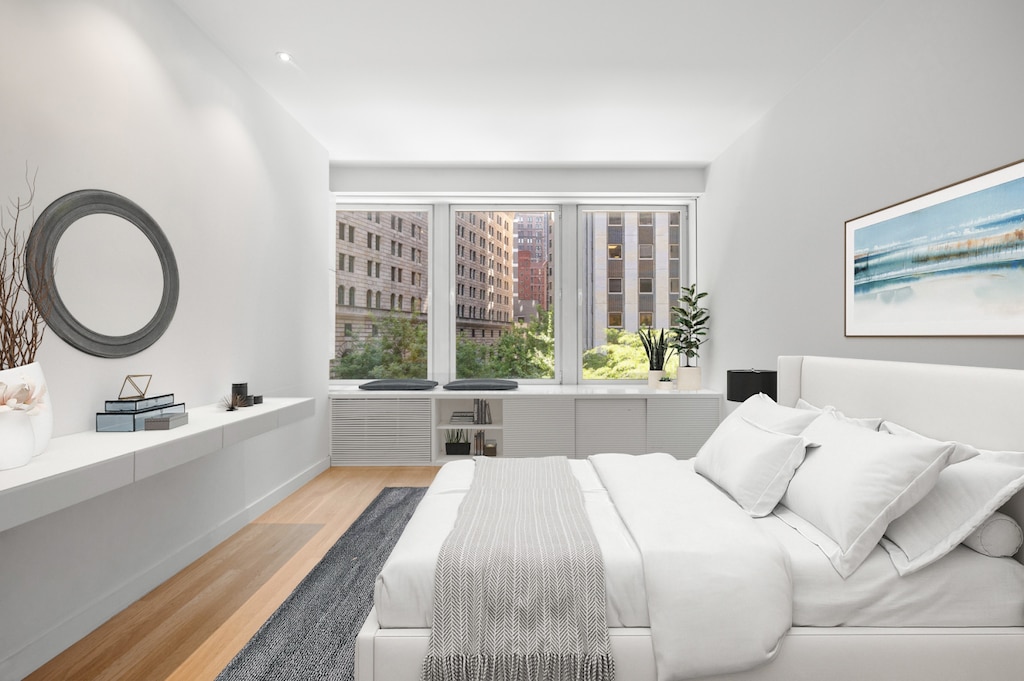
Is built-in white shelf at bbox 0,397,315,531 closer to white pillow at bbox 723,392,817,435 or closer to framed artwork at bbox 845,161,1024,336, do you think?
white pillow at bbox 723,392,817,435

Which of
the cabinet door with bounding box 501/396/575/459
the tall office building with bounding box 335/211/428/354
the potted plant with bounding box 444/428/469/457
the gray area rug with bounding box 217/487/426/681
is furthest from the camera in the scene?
the tall office building with bounding box 335/211/428/354

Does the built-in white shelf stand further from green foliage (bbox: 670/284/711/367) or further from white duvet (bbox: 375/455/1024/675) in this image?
green foliage (bbox: 670/284/711/367)

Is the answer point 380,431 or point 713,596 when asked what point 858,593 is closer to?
point 713,596

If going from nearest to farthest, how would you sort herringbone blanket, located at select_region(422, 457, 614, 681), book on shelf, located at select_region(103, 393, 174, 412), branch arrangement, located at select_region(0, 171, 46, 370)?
herringbone blanket, located at select_region(422, 457, 614, 681), branch arrangement, located at select_region(0, 171, 46, 370), book on shelf, located at select_region(103, 393, 174, 412)

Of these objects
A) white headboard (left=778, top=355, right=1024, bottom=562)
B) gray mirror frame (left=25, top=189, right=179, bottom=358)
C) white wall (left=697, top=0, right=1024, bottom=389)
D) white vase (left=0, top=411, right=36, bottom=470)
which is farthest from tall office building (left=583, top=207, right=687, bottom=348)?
white vase (left=0, top=411, right=36, bottom=470)

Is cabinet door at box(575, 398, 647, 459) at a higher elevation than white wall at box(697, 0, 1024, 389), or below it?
below

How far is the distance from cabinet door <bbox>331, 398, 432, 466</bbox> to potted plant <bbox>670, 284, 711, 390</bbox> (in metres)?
2.33

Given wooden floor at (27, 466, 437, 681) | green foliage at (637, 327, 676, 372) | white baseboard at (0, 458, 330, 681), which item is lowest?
wooden floor at (27, 466, 437, 681)

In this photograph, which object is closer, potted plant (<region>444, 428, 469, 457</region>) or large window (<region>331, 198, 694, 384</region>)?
potted plant (<region>444, 428, 469, 457</region>)

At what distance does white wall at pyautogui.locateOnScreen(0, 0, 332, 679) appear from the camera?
1984mm

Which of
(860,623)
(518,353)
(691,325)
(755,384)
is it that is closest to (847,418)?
(755,384)

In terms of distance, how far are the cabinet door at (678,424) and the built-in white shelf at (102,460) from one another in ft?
10.5

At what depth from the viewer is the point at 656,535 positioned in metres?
1.82

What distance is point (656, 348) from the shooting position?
17.3 ft
